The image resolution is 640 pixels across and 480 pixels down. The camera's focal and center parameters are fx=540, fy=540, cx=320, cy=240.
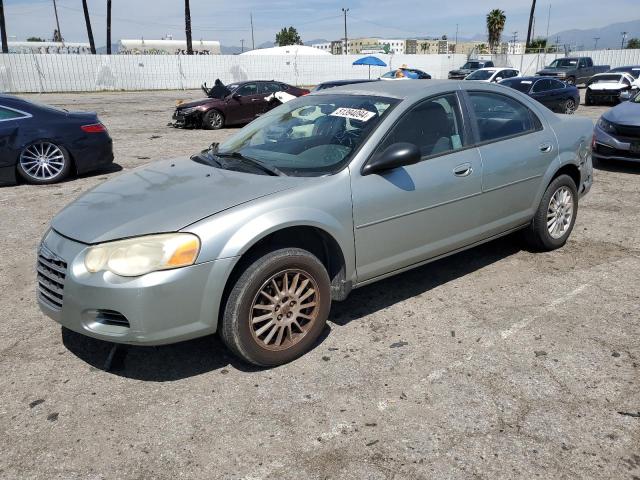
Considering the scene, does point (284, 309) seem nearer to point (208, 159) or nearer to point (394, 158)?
point (394, 158)

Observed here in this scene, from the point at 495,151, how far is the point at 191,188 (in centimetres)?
236

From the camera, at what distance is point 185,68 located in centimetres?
3319

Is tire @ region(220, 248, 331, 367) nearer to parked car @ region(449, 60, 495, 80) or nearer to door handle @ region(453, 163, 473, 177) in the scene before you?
door handle @ region(453, 163, 473, 177)

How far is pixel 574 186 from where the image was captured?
4.98 metres

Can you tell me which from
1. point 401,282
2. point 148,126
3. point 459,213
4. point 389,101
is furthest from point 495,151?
point 148,126

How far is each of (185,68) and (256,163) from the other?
3216cm

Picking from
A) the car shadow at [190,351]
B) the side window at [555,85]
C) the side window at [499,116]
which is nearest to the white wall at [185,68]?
the side window at [555,85]

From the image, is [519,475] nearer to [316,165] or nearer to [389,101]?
[316,165]

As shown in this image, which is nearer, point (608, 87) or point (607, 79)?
point (608, 87)

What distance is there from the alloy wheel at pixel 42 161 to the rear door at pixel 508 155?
6.38 m

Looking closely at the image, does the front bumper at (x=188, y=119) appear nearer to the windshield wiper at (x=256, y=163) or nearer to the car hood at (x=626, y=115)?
the car hood at (x=626, y=115)

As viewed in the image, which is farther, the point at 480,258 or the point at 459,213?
the point at 480,258

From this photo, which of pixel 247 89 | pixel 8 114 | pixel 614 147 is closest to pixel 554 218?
pixel 614 147

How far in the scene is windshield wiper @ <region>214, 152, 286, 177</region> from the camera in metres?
3.45
